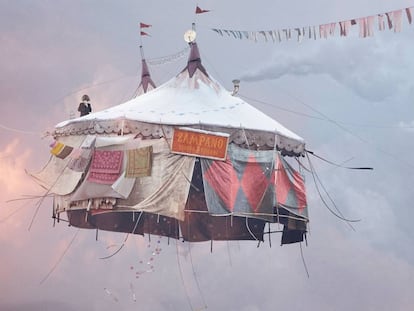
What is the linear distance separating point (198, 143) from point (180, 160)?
66 cm

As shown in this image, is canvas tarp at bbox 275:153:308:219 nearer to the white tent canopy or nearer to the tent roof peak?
the white tent canopy

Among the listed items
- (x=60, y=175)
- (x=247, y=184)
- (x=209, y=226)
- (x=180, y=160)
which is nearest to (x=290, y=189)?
(x=247, y=184)

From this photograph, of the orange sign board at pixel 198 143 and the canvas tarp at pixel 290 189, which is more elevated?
the orange sign board at pixel 198 143

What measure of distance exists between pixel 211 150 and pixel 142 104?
2.79 metres

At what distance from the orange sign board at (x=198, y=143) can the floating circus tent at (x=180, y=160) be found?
0.03m

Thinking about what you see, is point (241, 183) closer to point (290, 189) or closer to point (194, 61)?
point (290, 189)

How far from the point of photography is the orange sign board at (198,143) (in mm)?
23422

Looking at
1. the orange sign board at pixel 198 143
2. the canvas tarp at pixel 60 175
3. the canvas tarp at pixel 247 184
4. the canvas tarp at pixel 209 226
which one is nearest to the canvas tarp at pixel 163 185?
the orange sign board at pixel 198 143

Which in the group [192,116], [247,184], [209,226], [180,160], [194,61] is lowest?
[209,226]

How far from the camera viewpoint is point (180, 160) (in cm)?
2352

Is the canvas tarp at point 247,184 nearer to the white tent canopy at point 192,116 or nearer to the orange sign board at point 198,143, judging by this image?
the orange sign board at point 198,143

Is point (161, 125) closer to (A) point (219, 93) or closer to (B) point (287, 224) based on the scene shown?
(A) point (219, 93)

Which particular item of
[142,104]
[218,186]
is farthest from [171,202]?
[142,104]

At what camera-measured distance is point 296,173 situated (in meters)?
25.5
